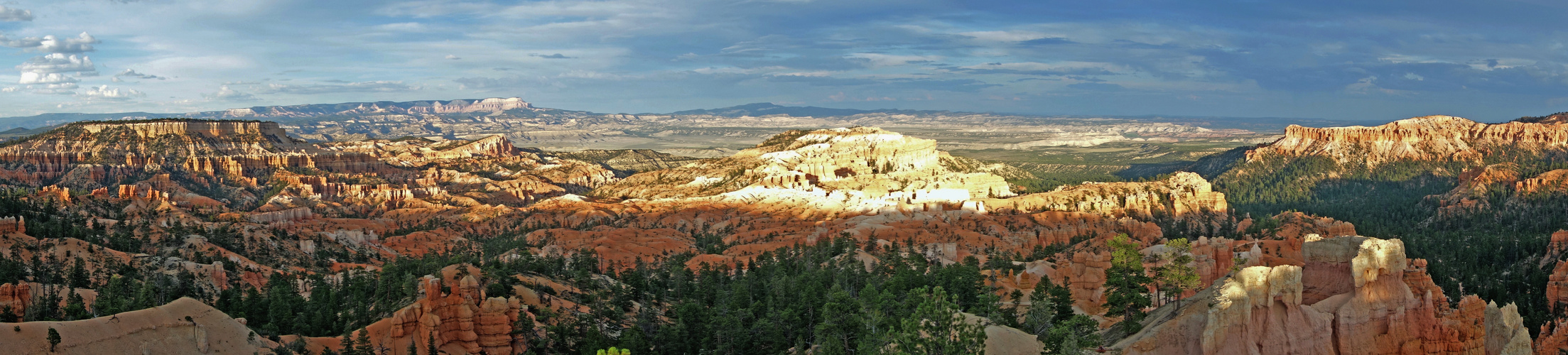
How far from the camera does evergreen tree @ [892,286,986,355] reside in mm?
36500

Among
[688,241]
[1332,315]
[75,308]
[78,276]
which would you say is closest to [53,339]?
[75,308]

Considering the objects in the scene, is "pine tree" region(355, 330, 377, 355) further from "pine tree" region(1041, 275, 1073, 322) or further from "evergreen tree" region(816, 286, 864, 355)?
"pine tree" region(1041, 275, 1073, 322)

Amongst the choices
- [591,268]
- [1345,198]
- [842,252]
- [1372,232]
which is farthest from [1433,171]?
[591,268]

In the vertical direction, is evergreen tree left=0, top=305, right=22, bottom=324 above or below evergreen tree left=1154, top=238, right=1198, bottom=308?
below

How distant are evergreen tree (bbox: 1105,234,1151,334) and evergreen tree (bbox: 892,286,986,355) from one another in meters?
7.06

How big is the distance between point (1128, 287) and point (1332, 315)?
1119 cm

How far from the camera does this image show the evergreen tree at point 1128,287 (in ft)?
142

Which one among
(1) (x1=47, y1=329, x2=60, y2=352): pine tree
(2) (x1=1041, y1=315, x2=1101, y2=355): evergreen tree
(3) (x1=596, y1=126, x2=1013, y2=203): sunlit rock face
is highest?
(1) (x1=47, y1=329, x2=60, y2=352): pine tree

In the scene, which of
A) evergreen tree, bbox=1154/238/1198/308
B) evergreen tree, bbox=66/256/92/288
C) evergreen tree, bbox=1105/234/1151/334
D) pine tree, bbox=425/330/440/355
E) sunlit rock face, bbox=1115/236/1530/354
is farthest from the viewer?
evergreen tree, bbox=66/256/92/288

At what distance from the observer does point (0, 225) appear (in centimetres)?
6438

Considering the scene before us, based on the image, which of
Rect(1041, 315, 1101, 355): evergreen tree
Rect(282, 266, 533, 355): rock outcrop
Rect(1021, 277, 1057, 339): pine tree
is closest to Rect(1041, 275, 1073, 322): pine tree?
Rect(1021, 277, 1057, 339): pine tree

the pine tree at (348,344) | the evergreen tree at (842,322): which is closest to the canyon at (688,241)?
the pine tree at (348,344)

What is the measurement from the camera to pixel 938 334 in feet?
125

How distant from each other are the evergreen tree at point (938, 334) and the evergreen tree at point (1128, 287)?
7057 mm
